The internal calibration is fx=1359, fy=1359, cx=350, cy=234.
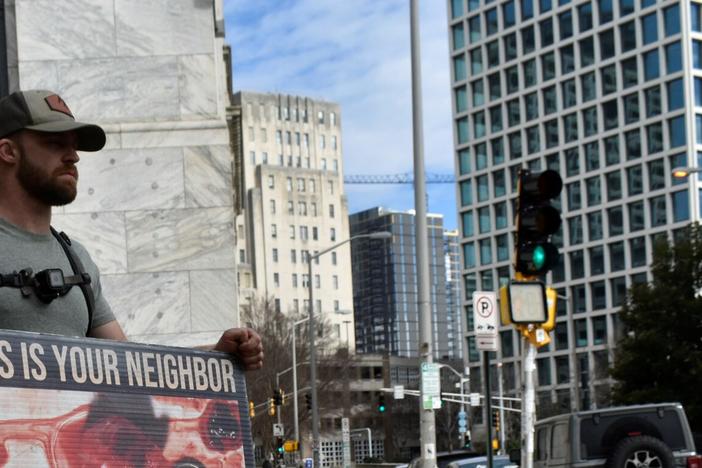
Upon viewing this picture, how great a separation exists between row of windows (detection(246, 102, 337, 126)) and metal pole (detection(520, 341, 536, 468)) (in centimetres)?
14879

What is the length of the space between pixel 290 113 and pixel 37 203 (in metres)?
162

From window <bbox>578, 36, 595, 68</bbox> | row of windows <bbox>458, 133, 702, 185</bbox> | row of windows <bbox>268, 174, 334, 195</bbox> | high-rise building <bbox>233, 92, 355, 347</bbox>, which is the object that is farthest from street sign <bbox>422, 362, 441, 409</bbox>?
row of windows <bbox>268, 174, 334, 195</bbox>

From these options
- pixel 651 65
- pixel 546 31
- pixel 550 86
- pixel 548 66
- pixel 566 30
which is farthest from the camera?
pixel 546 31

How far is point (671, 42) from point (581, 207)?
15683mm

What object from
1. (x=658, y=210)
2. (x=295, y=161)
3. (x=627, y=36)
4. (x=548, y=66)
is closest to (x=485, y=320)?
(x=658, y=210)

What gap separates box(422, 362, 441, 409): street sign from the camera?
67.2 feet

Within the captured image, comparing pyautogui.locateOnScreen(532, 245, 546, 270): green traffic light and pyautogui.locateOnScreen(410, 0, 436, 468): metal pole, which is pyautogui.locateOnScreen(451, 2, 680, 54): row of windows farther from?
pyautogui.locateOnScreen(532, 245, 546, 270): green traffic light

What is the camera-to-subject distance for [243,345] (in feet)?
10.6

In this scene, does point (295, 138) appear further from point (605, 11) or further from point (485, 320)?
point (485, 320)

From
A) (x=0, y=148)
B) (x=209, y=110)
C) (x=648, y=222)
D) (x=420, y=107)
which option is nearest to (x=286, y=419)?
(x=648, y=222)

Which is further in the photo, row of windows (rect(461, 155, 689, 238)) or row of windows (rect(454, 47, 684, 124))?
row of windows (rect(454, 47, 684, 124))

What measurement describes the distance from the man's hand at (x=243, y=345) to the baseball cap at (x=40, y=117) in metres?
0.59

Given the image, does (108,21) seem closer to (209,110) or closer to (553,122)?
(209,110)

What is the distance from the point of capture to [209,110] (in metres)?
14.5
